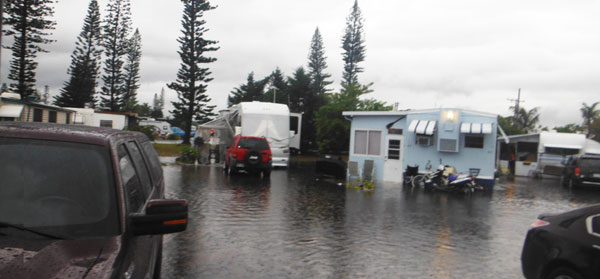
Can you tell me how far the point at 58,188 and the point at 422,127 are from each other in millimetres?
17346

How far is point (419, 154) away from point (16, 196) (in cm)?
1828

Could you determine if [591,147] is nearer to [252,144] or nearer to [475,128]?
[475,128]

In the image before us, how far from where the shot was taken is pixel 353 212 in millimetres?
11188

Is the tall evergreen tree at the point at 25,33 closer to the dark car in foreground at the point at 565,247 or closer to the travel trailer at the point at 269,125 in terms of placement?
the travel trailer at the point at 269,125

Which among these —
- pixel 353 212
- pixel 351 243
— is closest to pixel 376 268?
pixel 351 243

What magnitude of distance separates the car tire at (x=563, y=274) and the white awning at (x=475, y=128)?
46.2 ft

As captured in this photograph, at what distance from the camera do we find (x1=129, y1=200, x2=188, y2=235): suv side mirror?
9.04 feet

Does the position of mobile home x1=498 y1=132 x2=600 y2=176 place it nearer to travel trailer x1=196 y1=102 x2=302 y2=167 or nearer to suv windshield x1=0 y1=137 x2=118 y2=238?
travel trailer x1=196 y1=102 x2=302 y2=167

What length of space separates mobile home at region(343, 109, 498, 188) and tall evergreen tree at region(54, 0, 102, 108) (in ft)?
125

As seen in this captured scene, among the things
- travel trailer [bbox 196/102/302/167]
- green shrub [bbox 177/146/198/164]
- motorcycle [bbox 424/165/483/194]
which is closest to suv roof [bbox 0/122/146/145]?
motorcycle [bbox 424/165/483/194]

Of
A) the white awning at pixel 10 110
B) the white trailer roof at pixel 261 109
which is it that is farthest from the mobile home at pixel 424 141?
the white awning at pixel 10 110

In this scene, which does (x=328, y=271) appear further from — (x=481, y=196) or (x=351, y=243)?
(x=481, y=196)

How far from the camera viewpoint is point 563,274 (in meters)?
4.37

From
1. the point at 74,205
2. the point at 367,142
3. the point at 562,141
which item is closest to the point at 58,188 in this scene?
the point at 74,205
